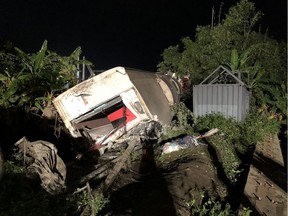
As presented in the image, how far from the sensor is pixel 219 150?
25.8 feet

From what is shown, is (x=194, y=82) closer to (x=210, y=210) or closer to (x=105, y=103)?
(x=105, y=103)

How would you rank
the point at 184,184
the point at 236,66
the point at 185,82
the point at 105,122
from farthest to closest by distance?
the point at 185,82 → the point at 236,66 → the point at 105,122 → the point at 184,184

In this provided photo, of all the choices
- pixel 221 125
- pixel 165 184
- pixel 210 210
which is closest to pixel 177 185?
pixel 165 184

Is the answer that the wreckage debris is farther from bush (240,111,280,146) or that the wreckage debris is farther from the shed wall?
the shed wall

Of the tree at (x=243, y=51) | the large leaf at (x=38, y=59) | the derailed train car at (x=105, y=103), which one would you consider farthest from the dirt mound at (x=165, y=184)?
the tree at (x=243, y=51)

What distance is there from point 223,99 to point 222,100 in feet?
0.16

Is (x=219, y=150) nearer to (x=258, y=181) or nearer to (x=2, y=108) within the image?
(x=258, y=181)

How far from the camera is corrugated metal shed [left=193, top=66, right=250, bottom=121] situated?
1014 centimetres

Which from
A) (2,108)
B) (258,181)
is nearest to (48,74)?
(2,108)

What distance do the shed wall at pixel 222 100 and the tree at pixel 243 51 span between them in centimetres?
251

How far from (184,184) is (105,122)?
495cm

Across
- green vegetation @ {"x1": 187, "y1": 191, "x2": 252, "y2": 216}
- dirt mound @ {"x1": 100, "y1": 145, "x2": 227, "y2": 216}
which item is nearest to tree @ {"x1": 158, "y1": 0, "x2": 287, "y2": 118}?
dirt mound @ {"x1": 100, "y1": 145, "x2": 227, "y2": 216}

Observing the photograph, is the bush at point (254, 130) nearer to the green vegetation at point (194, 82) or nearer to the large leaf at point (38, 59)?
the green vegetation at point (194, 82)

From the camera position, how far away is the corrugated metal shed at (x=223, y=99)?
10.1 metres
